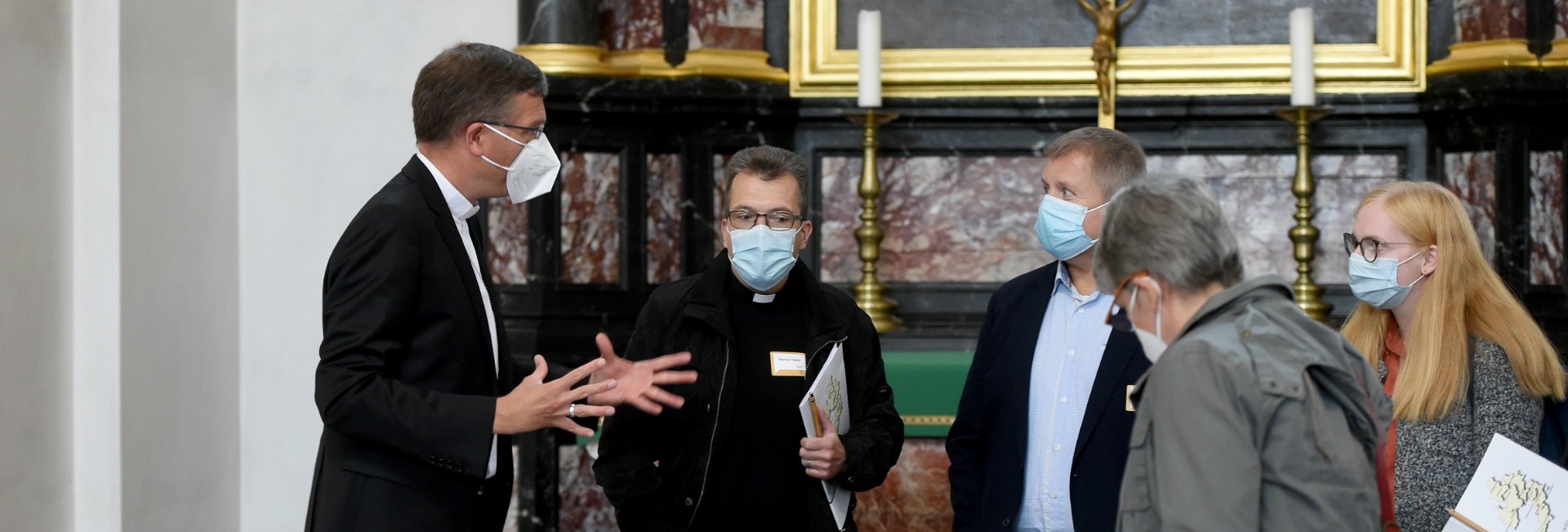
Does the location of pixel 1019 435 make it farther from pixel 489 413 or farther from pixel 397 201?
pixel 397 201

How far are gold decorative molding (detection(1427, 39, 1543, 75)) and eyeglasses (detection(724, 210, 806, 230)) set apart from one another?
10.1 feet

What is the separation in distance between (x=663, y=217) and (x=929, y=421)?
138 centimetres

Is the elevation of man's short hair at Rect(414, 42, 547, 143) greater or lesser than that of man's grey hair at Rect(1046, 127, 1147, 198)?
greater

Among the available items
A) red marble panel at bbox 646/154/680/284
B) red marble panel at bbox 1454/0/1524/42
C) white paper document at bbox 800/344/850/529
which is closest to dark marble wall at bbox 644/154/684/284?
red marble panel at bbox 646/154/680/284

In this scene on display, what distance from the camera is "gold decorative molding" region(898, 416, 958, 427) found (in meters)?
4.54

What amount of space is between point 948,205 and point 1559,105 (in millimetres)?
2141

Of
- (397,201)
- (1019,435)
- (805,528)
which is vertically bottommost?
(805,528)

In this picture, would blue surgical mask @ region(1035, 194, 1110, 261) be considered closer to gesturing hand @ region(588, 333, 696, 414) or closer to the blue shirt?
the blue shirt

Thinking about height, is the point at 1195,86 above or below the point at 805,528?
above

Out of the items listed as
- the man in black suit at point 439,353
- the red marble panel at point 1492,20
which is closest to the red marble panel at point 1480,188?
the red marble panel at point 1492,20

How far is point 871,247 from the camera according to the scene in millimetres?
5109

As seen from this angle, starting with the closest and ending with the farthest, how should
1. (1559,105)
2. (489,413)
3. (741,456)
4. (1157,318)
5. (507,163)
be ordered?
(1157,318) → (489,413) → (507,163) → (741,456) → (1559,105)

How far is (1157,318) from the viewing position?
2.14 meters

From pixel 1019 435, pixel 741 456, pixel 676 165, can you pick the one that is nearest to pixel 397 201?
pixel 741 456
